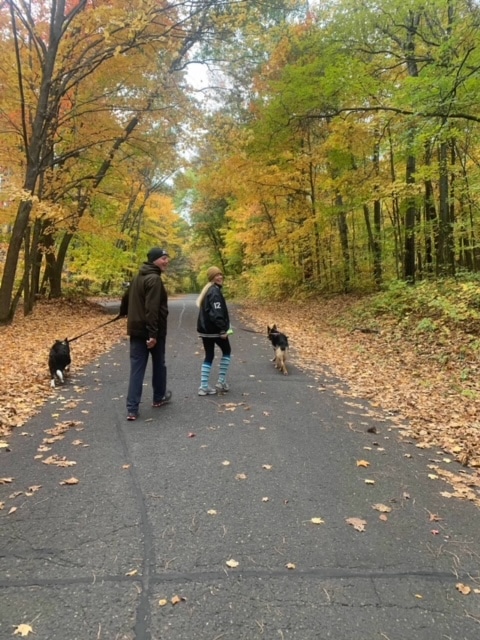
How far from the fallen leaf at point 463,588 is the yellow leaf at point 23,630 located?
2579 mm

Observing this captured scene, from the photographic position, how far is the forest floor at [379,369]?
18.1 feet

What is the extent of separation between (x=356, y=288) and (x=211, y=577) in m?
17.6

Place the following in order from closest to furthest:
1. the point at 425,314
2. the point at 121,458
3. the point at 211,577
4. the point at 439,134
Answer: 1. the point at 211,577
2. the point at 121,458
3. the point at 439,134
4. the point at 425,314

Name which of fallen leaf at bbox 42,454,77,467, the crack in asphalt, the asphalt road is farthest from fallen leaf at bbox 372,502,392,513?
fallen leaf at bbox 42,454,77,467

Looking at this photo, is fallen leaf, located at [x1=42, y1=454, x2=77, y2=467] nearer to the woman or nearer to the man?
the man

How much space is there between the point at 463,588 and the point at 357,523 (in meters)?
0.85

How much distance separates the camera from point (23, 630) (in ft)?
7.79

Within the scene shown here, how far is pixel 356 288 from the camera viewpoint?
63.4 ft

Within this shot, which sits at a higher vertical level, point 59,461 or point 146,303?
point 146,303

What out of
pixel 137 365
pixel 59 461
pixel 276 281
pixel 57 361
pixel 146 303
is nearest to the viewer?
Result: pixel 59 461

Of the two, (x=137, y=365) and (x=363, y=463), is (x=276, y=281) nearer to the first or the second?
(x=137, y=365)

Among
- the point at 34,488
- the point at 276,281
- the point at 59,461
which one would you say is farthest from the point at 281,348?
the point at 276,281

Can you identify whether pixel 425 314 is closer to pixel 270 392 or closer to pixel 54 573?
pixel 270 392

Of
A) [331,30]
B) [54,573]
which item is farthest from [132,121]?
[54,573]
